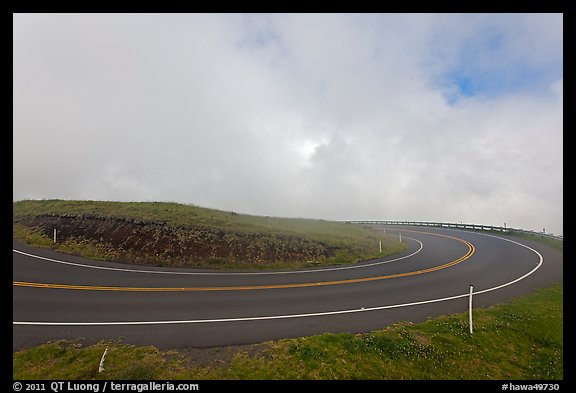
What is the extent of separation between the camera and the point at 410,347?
828 cm

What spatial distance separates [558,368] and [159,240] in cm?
2119

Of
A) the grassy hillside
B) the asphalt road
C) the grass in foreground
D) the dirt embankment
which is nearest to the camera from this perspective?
the grass in foreground

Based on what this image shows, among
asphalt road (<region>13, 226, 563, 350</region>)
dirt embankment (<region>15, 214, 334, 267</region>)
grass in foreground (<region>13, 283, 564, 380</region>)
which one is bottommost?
grass in foreground (<region>13, 283, 564, 380</region>)

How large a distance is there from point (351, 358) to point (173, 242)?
639 inches

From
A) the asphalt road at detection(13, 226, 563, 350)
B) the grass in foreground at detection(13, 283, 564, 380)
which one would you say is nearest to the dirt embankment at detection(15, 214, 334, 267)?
the asphalt road at detection(13, 226, 563, 350)

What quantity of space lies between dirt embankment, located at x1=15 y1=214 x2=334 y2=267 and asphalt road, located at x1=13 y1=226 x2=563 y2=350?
192 centimetres

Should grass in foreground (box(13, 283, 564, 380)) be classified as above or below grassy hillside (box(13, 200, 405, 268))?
below

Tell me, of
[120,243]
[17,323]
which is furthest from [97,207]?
[17,323]

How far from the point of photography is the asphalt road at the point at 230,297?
9.04 meters

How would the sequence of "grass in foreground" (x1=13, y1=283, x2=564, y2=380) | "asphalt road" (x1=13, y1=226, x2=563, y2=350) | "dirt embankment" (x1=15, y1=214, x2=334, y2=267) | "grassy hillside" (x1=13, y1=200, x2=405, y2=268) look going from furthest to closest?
"grassy hillside" (x1=13, y1=200, x2=405, y2=268) < "dirt embankment" (x1=15, y1=214, x2=334, y2=267) < "asphalt road" (x1=13, y1=226, x2=563, y2=350) < "grass in foreground" (x1=13, y1=283, x2=564, y2=380)

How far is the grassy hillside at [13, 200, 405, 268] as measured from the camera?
18844mm

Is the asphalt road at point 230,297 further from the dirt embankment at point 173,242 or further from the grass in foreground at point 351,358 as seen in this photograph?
the dirt embankment at point 173,242

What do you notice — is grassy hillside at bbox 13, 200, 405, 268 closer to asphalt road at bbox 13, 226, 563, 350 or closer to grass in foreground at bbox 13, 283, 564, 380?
asphalt road at bbox 13, 226, 563, 350

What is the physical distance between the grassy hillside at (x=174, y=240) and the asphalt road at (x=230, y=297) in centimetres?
174
